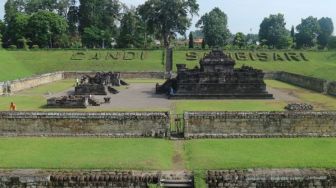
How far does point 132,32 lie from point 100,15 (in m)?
9.80

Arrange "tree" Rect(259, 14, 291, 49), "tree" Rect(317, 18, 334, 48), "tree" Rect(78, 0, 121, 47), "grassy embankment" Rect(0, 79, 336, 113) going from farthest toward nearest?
"tree" Rect(317, 18, 334, 48)
"tree" Rect(259, 14, 291, 49)
"tree" Rect(78, 0, 121, 47)
"grassy embankment" Rect(0, 79, 336, 113)

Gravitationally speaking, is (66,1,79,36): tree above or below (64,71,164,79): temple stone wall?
above

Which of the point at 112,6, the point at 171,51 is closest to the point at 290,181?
the point at 171,51

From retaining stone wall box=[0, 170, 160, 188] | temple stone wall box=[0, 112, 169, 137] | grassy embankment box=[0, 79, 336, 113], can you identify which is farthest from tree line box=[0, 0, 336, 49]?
retaining stone wall box=[0, 170, 160, 188]

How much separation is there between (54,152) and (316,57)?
152 feet

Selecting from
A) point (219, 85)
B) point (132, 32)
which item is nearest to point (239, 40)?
point (132, 32)

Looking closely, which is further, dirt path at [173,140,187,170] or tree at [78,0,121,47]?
tree at [78,0,121,47]

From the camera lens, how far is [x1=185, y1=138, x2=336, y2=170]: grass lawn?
13.0 m

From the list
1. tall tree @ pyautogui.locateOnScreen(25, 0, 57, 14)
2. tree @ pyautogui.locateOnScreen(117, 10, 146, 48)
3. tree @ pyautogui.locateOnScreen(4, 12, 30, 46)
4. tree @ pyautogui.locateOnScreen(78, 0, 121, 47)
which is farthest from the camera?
tall tree @ pyautogui.locateOnScreen(25, 0, 57, 14)

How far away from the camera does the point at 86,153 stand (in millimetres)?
14398

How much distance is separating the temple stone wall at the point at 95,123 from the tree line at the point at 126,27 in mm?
45706

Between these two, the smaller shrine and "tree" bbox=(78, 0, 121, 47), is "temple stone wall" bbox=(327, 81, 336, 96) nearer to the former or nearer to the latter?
the smaller shrine

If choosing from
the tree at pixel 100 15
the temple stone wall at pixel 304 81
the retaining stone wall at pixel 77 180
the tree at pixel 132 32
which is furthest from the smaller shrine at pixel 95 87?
the tree at pixel 100 15

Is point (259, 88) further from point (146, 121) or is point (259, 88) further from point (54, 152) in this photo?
point (54, 152)
